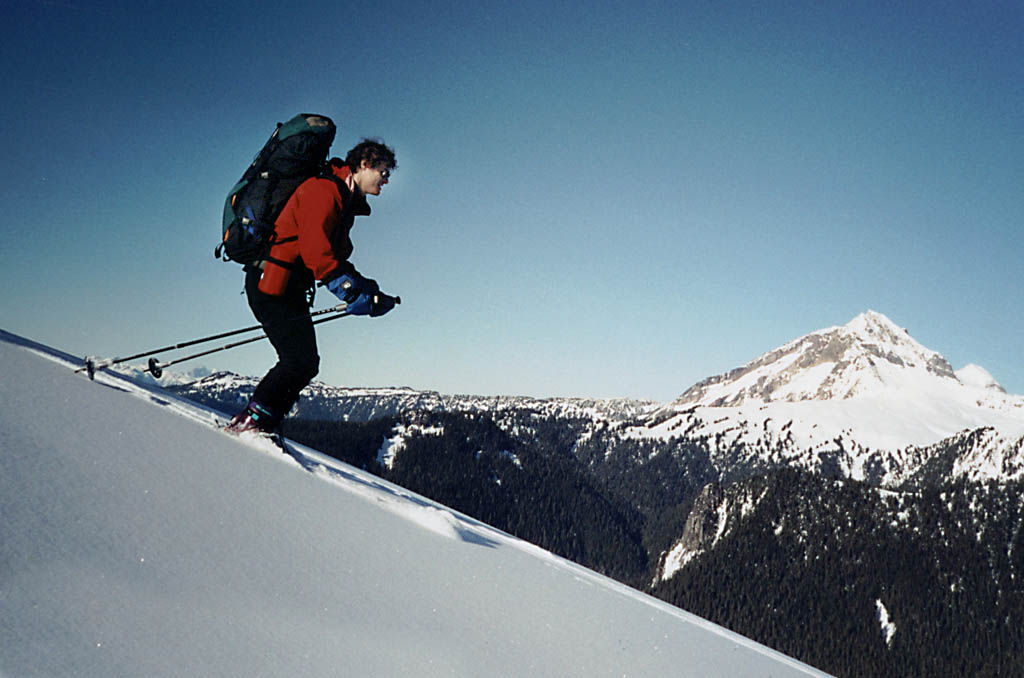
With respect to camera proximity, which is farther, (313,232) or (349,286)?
(349,286)

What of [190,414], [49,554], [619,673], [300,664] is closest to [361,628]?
[300,664]

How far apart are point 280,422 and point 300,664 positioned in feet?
11.4

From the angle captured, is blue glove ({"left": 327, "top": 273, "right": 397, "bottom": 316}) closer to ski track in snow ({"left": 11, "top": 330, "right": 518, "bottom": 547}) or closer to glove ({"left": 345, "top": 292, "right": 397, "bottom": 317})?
glove ({"left": 345, "top": 292, "right": 397, "bottom": 317})

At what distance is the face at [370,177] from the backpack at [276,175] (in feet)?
0.94

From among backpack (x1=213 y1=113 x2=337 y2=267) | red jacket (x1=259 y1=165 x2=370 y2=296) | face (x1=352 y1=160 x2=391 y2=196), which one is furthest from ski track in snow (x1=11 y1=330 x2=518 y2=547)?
face (x1=352 y1=160 x2=391 y2=196)

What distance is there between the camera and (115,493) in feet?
7.21

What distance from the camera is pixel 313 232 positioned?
4.37 meters

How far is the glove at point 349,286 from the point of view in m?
4.55

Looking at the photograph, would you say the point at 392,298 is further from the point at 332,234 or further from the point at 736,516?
the point at 736,516

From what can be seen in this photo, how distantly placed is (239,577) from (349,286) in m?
2.82

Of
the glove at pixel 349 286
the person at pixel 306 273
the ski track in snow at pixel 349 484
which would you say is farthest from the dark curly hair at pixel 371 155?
the ski track in snow at pixel 349 484

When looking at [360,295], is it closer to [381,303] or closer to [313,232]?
[381,303]

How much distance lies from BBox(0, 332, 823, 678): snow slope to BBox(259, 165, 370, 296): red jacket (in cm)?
130

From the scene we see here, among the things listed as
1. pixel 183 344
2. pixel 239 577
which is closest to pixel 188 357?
pixel 183 344
